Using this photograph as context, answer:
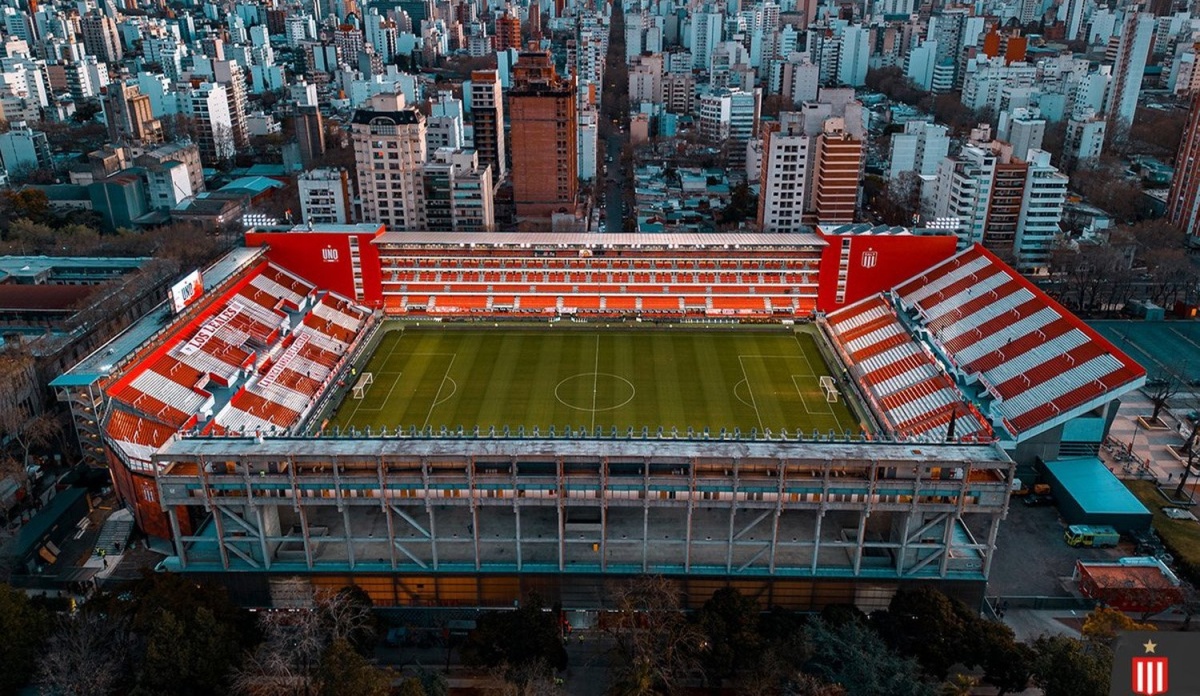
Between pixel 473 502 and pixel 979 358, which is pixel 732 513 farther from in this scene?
pixel 979 358

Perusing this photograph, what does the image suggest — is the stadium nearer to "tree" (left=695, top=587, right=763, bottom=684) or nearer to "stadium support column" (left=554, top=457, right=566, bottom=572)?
"stadium support column" (left=554, top=457, right=566, bottom=572)

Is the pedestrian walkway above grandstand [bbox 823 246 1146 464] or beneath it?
beneath

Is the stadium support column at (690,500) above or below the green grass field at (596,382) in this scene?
above

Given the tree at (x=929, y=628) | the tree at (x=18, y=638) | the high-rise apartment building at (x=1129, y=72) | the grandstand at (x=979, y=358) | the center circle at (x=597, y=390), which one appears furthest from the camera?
the high-rise apartment building at (x=1129, y=72)

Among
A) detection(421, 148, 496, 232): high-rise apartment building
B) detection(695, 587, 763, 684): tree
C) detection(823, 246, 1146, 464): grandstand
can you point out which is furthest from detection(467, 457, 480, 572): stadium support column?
detection(421, 148, 496, 232): high-rise apartment building

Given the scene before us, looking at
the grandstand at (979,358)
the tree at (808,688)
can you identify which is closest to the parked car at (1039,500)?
the grandstand at (979,358)

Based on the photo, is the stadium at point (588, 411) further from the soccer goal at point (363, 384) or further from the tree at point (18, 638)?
the tree at point (18, 638)

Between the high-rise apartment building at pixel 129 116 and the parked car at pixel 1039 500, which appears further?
the high-rise apartment building at pixel 129 116
